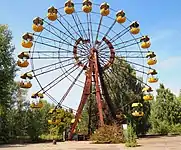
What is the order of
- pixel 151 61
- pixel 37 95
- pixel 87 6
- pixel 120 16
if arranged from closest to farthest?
pixel 37 95 → pixel 87 6 → pixel 120 16 → pixel 151 61

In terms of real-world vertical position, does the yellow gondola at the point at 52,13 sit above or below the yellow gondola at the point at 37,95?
above

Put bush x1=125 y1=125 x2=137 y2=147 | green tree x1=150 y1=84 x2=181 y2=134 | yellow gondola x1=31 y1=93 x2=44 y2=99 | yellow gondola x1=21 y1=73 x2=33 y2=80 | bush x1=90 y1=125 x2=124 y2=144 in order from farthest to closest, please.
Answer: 1. green tree x1=150 y1=84 x2=181 y2=134
2. yellow gondola x1=21 y1=73 x2=33 y2=80
3. yellow gondola x1=31 y1=93 x2=44 y2=99
4. bush x1=90 y1=125 x2=124 y2=144
5. bush x1=125 y1=125 x2=137 y2=147

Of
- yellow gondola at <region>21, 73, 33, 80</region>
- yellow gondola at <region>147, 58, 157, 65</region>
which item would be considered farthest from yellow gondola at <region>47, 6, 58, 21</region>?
yellow gondola at <region>147, 58, 157, 65</region>

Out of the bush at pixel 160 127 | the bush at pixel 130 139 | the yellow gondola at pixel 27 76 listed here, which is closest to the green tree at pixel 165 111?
the bush at pixel 160 127

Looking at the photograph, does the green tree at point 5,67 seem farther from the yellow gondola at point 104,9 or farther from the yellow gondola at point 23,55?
the yellow gondola at point 104,9

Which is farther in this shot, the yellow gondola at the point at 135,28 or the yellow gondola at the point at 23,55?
the yellow gondola at the point at 135,28

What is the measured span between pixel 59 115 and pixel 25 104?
19978 millimetres

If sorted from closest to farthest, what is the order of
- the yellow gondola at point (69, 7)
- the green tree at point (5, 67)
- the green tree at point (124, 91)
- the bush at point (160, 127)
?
the yellow gondola at point (69, 7) < the green tree at point (5, 67) < the green tree at point (124, 91) < the bush at point (160, 127)

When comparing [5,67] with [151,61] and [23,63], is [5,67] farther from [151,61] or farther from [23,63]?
[151,61]

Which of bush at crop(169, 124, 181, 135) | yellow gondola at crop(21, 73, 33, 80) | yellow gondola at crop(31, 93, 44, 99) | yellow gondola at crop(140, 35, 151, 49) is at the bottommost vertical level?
bush at crop(169, 124, 181, 135)

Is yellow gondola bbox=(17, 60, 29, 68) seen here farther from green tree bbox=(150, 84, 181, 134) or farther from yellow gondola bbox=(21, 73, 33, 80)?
green tree bbox=(150, 84, 181, 134)

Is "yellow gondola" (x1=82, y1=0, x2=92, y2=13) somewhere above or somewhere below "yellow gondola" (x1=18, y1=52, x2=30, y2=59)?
above

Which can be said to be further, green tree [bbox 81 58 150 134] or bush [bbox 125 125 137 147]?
green tree [bbox 81 58 150 134]

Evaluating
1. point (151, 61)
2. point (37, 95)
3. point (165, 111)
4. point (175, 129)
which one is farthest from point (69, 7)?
point (165, 111)
